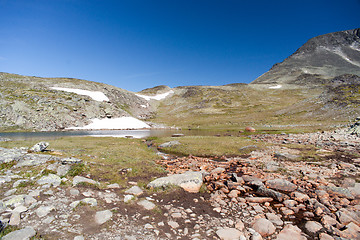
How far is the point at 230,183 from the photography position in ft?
41.3

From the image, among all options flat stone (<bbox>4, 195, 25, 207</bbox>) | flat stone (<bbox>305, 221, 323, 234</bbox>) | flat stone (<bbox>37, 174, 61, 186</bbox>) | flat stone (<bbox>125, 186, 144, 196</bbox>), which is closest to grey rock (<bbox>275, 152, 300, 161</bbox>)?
flat stone (<bbox>305, 221, 323, 234</bbox>)

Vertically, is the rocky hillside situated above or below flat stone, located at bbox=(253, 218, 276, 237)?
above

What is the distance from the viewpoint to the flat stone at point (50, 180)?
386 inches

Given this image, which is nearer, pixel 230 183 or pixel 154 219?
pixel 154 219

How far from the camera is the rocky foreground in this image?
6.81 m

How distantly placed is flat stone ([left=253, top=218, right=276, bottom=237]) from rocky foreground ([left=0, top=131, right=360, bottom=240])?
0.13ft

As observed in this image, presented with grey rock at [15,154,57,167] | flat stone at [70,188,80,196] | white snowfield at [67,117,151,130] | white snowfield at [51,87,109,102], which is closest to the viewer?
flat stone at [70,188,80,196]

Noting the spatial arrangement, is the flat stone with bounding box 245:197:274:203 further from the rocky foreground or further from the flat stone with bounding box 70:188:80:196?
the flat stone with bounding box 70:188:80:196

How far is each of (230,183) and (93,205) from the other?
892 centimetres

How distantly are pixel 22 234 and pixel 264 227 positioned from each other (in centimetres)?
911

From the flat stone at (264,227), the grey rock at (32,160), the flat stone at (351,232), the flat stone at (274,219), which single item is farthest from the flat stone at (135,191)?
the flat stone at (351,232)

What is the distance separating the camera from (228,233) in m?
7.12

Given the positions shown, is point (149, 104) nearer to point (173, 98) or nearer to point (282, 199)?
point (173, 98)

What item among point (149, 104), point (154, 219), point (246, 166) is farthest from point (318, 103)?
point (149, 104)
